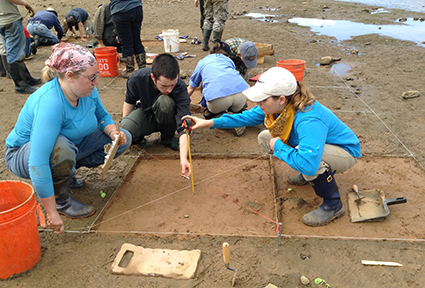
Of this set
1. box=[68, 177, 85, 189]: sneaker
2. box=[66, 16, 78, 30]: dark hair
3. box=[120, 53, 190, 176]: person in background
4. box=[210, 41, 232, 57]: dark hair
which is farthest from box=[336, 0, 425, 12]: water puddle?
box=[68, 177, 85, 189]: sneaker

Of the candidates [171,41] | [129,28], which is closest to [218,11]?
[171,41]

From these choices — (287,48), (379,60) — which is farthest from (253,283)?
(287,48)

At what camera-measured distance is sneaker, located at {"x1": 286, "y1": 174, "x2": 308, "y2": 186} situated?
300 cm

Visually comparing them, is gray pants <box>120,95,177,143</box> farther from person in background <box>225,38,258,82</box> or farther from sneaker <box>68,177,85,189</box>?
person in background <box>225,38,258,82</box>

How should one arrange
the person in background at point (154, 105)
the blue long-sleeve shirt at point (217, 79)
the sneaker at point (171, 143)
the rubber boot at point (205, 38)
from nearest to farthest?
the person in background at point (154, 105) < the sneaker at point (171, 143) < the blue long-sleeve shirt at point (217, 79) < the rubber boot at point (205, 38)

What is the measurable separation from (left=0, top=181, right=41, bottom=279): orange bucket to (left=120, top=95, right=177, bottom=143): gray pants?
1.35 metres

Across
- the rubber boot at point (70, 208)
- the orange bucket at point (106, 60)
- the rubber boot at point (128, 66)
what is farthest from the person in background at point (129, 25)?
the rubber boot at point (70, 208)

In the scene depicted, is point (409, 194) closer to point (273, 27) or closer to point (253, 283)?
point (253, 283)

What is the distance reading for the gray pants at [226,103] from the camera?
3914 millimetres

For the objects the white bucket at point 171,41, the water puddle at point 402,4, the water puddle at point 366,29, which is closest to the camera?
the white bucket at point 171,41

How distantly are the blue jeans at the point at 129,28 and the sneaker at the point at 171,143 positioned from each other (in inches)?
107

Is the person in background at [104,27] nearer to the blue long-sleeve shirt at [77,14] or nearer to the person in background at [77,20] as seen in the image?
the person in background at [77,20]

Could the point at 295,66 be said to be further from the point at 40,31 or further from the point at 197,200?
the point at 40,31

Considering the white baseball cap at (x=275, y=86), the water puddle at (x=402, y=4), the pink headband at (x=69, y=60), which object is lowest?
the water puddle at (x=402, y=4)
